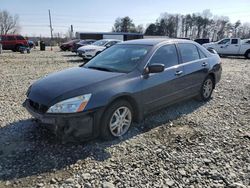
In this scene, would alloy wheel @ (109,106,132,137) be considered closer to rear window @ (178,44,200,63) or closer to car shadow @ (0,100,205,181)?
car shadow @ (0,100,205,181)

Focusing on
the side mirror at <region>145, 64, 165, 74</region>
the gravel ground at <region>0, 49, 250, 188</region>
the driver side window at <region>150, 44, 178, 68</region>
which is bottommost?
the gravel ground at <region>0, 49, 250, 188</region>

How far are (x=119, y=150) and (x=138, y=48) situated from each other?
2037 millimetres

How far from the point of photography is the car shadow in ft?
10.3

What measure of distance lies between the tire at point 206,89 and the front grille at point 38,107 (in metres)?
3.74

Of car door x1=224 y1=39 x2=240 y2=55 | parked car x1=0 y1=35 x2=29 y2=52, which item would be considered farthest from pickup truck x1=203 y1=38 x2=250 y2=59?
parked car x1=0 y1=35 x2=29 y2=52

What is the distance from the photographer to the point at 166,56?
474cm

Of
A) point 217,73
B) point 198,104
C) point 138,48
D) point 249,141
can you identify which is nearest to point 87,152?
point 138,48

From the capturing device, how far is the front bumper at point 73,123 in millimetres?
3322

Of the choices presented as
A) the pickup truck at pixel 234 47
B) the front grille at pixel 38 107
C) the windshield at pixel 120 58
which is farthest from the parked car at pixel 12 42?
the front grille at pixel 38 107

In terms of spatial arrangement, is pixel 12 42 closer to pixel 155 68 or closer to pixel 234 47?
pixel 234 47

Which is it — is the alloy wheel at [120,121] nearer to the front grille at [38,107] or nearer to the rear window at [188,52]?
Result: the front grille at [38,107]

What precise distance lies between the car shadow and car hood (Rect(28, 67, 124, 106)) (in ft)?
2.21

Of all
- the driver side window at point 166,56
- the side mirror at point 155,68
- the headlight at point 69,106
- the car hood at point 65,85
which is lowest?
the headlight at point 69,106

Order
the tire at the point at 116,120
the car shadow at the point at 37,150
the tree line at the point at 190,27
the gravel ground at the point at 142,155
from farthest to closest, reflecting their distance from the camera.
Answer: the tree line at the point at 190,27
the tire at the point at 116,120
the car shadow at the point at 37,150
the gravel ground at the point at 142,155
